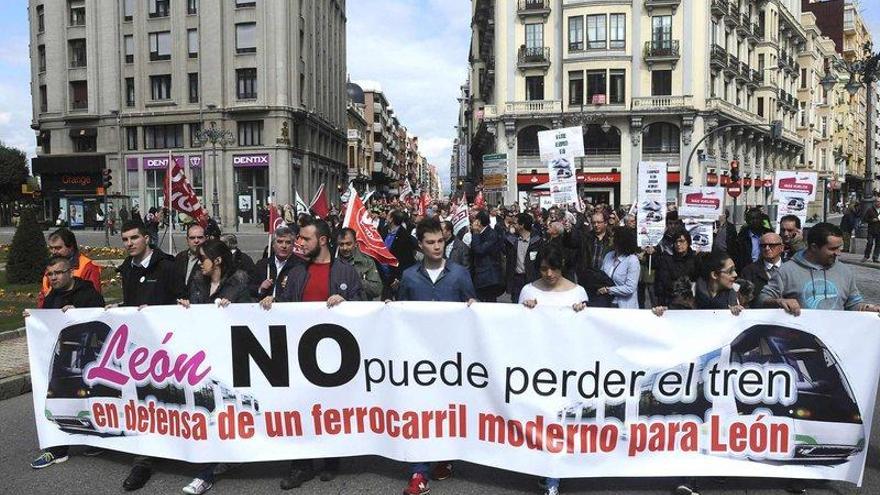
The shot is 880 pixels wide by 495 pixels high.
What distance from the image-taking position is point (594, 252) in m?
9.68

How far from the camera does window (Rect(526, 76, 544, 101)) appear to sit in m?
48.8

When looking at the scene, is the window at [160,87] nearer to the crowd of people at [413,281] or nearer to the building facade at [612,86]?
the building facade at [612,86]

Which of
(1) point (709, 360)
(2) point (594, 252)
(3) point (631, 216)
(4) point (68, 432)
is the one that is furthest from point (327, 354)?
(3) point (631, 216)

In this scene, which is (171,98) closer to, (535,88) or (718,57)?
(535,88)

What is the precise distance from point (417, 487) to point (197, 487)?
1.51 metres

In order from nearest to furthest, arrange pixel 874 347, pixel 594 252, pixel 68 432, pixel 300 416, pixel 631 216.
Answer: pixel 874 347 < pixel 300 416 < pixel 68 432 < pixel 594 252 < pixel 631 216

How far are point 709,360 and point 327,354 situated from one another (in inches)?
105

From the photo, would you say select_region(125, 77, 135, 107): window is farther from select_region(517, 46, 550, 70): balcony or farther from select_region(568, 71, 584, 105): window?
select_region(568, 71, 584, 105): window

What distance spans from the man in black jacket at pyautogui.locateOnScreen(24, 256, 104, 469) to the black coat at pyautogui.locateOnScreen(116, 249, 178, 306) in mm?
298

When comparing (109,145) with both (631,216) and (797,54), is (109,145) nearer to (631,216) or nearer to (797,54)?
(631,216)

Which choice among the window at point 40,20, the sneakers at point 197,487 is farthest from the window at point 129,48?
the sneakers at point 197,487

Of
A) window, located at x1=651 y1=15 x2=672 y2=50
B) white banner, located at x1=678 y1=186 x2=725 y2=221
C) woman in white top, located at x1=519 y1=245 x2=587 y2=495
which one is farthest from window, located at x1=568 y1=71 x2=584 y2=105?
woman in white top, located at x1=519 y1=245 x2=587 y2=495

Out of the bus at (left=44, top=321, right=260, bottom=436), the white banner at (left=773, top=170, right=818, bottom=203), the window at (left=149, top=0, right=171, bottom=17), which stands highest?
the window at (left=149, top=0, right=171, bottom=17)

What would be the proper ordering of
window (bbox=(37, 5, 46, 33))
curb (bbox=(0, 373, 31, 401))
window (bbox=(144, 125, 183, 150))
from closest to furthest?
curb (bbox=(0, 373, 31, 401)) → window (bbox=(144, 125, 183, 150)) → window (bbox=(37, 5, 46, 33))
